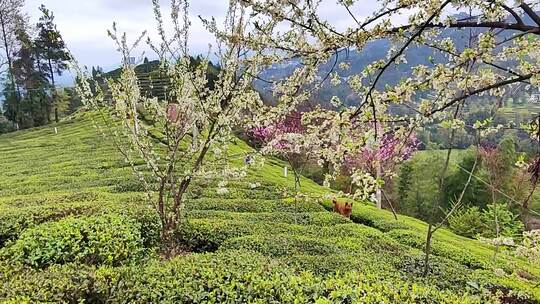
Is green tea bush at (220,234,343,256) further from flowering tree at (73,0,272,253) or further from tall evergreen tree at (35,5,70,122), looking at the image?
tall evergreen tree at (35,5,70,122)

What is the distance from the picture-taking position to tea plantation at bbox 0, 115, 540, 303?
4.75 m

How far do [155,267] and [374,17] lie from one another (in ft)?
14.0

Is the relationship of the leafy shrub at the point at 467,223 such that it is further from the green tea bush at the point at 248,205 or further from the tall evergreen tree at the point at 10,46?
the tall evergreen tree at the point at 10,46

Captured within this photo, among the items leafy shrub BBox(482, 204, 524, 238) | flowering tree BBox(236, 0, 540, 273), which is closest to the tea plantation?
flowering tree BBox(236, 0, 540, 273)

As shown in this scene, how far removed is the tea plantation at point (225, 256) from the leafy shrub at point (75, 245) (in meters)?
0.02

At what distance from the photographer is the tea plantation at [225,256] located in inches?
187

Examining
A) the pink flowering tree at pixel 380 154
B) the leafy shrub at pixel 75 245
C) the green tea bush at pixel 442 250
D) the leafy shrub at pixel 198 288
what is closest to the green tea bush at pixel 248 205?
the green tea bush at pixel 442 250

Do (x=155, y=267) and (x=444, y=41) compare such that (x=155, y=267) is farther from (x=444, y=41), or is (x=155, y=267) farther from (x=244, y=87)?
(x=444, y=41)

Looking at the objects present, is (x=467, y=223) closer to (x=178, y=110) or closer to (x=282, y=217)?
(x=282, y=217)

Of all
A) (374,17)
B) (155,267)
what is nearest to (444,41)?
(374,17)

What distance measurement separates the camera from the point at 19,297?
14.4 ft

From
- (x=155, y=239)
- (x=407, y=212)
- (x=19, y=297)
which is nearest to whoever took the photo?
(x=19, y=297)

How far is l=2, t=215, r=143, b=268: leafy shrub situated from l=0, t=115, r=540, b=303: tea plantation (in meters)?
0.02

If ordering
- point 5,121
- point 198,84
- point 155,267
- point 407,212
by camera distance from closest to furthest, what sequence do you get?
point 155,267
point 198,84
point 407,212
point 5,121
